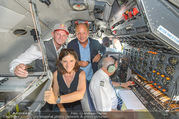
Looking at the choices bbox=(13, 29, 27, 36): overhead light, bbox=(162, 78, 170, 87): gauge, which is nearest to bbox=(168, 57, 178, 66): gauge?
bbox=(162, 78, 170, 87): gauge

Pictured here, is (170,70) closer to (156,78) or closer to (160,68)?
(160,68)

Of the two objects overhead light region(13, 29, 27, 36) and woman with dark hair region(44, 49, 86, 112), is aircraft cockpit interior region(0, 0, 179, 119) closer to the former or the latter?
overhead light region(13, 29, 27, 36)

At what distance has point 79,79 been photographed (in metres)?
1.46

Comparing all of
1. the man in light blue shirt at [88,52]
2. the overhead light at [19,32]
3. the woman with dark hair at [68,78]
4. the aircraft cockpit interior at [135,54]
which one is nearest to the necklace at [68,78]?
the woman with dark hair at [68,78]

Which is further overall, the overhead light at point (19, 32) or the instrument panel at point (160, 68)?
the overhead light at point (19, 32)

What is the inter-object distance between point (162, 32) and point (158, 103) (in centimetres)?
116

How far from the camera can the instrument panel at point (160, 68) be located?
A: 1266mm

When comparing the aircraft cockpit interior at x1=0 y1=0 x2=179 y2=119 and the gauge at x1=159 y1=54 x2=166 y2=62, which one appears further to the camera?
the gauge at x1=159 y1=54 x2=166 y2=62

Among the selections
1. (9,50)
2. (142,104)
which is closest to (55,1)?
(9,50)

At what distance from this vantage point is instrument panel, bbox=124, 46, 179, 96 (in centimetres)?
127

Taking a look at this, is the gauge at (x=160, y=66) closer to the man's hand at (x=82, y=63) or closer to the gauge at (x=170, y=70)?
the gauge at (x=170, y=70)

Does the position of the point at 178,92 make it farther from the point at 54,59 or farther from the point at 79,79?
the point at 54,59

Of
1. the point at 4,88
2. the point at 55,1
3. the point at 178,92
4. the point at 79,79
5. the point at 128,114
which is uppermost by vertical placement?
the point at 55,1

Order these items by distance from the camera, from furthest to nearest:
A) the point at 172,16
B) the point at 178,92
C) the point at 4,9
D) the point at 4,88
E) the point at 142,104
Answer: the point at 142,104, the point at 4,9, the point at 178,92, the point at 172,16, the point at 4,88
